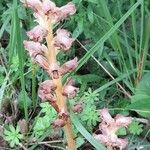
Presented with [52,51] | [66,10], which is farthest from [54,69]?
[66,10]

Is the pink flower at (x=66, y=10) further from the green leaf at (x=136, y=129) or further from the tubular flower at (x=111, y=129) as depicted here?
the green leaf at (x=136, y=129)

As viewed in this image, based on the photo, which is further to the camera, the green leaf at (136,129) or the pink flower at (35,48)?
the green leaf at (136,129)

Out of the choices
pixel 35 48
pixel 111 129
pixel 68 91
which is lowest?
pixel 111 129

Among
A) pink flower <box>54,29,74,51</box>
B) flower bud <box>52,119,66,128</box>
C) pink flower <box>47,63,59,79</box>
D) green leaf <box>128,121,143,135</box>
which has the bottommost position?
green leaf <box>128,121,143,135</box>

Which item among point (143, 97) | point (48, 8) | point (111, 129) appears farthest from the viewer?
point (143, 97)

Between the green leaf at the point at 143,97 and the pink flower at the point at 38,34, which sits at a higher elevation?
the pink flower at the point at 38,34

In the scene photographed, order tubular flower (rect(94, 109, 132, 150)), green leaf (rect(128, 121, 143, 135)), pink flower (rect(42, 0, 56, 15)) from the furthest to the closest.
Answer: green leaf (rect(128, 121, 143, 135)) → tubular flower (rect(94, 109, 132, 150)) → pink flower (rect(42, 0, 56, 15))

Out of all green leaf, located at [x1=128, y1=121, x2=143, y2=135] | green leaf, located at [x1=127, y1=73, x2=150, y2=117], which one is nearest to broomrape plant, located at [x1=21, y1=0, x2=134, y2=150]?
green leaf, located at [x1=127, y1=73, x2=150, y2=117]

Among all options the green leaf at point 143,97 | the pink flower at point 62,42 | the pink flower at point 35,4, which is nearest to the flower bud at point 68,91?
the pink flower at point 62,42

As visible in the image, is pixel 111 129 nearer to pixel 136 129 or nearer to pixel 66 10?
pixel 66 10

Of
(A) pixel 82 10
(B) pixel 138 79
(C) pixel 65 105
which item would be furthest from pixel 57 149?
(C) pixel 65 105

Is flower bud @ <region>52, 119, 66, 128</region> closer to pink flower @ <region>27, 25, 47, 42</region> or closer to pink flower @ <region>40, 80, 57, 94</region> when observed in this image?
pink flower @ <region>40, 80, 57, 94</region>

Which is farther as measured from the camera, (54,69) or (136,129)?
(136,129)
